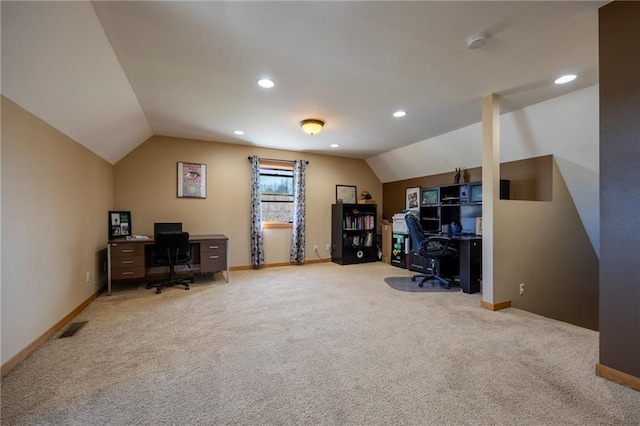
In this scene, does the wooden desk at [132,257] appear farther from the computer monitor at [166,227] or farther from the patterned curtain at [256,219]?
the patterned curtain at [256,219]

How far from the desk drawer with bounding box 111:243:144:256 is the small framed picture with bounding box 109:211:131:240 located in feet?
1.52

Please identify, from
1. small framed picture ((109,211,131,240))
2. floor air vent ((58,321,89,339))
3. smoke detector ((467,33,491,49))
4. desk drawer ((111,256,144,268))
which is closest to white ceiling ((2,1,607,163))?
smoke detector ((467,33,491,49))

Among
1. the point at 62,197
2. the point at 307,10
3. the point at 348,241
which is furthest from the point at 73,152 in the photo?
the point at 348,241

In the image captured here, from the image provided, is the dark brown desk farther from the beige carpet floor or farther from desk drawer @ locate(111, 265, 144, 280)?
desk drawer @ locate(111, 265, 144, 280)

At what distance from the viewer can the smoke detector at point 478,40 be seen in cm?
210

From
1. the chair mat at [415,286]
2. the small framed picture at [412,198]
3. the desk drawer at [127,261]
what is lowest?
the chair mat at [415,286]

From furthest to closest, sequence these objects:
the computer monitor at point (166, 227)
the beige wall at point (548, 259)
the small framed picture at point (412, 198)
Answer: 1. the small framed picture at point (412, 198)
2. the computer monitor at point (166, 227)
3. the beige wall at point (548, 259)

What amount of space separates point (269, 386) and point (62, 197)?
9.19 ft

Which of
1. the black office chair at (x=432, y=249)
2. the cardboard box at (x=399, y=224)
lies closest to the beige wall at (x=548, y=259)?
the black office chair at (x=432, y=249)

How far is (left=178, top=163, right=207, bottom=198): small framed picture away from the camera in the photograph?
4.86 meters

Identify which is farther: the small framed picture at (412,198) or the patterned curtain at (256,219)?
the small framed picture at (412,198)

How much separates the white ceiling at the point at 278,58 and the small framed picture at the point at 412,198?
7.52ft

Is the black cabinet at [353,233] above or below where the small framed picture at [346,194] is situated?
below

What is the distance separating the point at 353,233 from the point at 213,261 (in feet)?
10.2
